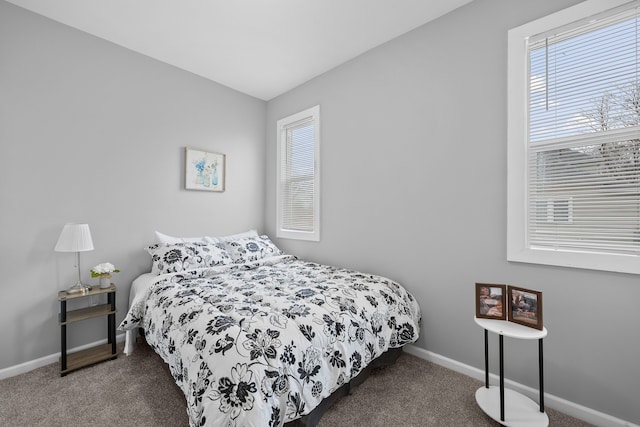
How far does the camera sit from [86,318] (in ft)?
6.93

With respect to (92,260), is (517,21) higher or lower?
higher

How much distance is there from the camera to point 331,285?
6.88ft

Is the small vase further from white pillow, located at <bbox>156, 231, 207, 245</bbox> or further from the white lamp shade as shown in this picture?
white pillow, located at <bbox>156, 231, 207, 245</bbox>

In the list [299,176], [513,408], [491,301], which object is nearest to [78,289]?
[299,176]

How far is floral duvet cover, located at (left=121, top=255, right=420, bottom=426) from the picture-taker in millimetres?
1174

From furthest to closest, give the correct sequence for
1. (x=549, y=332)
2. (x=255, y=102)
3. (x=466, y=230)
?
(x=255, y=102) → (x=466, y=230) → (x=549, y=332)

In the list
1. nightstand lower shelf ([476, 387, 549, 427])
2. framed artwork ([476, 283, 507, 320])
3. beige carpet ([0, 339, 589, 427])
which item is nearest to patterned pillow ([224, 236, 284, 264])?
beige carpet ([0, 339, 589, 427])

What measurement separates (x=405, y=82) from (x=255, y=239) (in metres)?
2.16

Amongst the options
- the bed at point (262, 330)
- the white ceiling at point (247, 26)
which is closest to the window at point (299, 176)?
the white ceiling at point (247, 26)

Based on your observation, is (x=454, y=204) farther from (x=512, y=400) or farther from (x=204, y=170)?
(x=204, y=170)

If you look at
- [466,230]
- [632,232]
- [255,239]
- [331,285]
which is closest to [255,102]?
[255,239]

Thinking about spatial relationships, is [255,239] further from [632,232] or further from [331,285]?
[632,232]

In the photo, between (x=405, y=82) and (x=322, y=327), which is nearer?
(x=322, y=327)

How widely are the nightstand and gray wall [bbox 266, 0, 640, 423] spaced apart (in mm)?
1995
